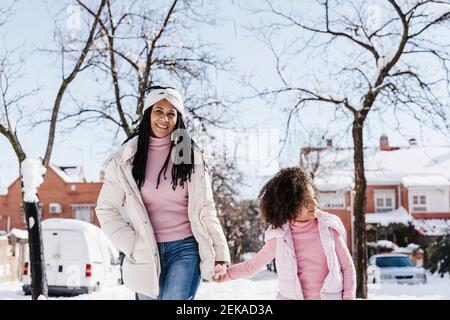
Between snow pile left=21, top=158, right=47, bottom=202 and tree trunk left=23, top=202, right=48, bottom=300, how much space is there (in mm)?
223

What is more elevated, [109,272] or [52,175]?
[52,175]

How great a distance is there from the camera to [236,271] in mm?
2449

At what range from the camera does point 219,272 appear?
2.42 m

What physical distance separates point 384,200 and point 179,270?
1430 centimetres

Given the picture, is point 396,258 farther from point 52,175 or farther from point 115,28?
point 115,28

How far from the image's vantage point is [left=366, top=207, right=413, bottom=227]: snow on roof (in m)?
16.7

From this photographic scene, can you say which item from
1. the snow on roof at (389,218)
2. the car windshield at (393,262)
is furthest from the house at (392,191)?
the car windshield at (393,262)

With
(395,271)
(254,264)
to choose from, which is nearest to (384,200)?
(395,271)

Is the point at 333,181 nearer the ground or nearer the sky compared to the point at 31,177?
nearer the sky

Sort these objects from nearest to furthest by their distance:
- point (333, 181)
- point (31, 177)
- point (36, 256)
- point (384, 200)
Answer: point (31, 177)
point (36, 256)
point (333, 181)
point (384, 200)

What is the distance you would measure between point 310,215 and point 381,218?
1525 cm

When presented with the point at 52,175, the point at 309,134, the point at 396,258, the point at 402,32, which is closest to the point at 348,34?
the point at 402,32

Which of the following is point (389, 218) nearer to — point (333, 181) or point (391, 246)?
point (391, 246)

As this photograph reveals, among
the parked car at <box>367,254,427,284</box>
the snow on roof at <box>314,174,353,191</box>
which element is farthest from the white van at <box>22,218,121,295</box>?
the snow on roof at <box>314,174,353,191</box>
